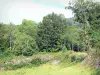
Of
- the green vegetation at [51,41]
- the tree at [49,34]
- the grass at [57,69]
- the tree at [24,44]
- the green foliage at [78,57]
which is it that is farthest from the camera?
the tree at [49,34]

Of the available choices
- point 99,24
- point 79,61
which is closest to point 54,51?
point 99,24

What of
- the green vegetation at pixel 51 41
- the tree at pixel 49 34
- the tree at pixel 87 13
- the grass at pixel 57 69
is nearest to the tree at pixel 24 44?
the green vegetation at pixel 51 41

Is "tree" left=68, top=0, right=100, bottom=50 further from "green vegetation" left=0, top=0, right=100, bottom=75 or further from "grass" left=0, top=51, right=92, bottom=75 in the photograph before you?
"grass" left=0, top=51, right=92, bottom=75

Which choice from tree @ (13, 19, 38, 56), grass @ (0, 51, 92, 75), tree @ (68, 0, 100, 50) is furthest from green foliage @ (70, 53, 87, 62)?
tree @ (13, 19, 38, 56)

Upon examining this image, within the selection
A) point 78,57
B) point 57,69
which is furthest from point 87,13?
point 57,69

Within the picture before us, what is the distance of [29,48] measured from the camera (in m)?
42.2

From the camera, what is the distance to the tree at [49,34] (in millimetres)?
45000

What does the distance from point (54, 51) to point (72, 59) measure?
13.9m

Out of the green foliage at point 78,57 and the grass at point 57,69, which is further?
the green foliage at point 78,57

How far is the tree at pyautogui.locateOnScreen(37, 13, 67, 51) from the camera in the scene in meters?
45.0

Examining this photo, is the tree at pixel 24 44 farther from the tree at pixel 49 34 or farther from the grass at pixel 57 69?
the grass at pixel 57 69

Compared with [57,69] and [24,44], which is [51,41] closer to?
[24,44]

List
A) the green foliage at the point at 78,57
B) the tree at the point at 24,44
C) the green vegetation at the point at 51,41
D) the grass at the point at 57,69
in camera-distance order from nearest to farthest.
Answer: the grass at the point at 57,69
the green foliage at the point at 78,57
the green vegetation at the point at 51,41
the tree at the point at 24,44

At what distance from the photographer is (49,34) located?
148 feet
